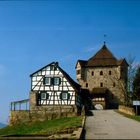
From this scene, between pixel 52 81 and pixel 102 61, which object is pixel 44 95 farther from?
pixel 102 61

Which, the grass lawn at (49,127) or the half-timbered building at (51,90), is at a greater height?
the half-timbered building at (51,90)

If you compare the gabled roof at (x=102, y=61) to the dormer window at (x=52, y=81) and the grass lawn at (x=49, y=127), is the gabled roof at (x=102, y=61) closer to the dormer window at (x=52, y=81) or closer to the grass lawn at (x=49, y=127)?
the dormer window at (x=52, y=81)

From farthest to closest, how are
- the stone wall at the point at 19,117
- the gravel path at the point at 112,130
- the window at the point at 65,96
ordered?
the window at the point at 65,96 < the stone wall at the point at 19,117 < the gravel path at the point at 112,130

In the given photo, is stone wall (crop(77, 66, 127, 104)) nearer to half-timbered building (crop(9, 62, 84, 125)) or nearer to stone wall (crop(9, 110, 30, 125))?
half-timbered building (crop(9, 62, 84, 125))

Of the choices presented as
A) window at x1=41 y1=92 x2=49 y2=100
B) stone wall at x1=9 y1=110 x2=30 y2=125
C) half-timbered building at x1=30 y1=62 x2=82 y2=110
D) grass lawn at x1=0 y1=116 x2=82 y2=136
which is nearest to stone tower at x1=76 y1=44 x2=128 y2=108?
half-timbered building at x1=30 y1=62 x2=82 y2=110

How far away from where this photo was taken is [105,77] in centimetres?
8688

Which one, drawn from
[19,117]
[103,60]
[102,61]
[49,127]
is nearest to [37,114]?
[19,117]

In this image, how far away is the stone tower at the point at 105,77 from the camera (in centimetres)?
8418

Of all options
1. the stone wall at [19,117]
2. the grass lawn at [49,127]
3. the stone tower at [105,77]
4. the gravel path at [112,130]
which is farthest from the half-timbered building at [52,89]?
the gravel path at [112,130]

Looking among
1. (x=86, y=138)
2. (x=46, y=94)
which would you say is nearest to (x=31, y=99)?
(x=46, y=94)

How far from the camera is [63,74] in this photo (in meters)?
67.2

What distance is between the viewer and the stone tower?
276 feet

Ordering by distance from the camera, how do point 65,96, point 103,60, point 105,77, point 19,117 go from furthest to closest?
point 103,60 → point 105,77 → point 65,96 → point 19,117

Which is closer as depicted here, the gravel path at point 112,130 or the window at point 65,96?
the gravel path at point 112,130
